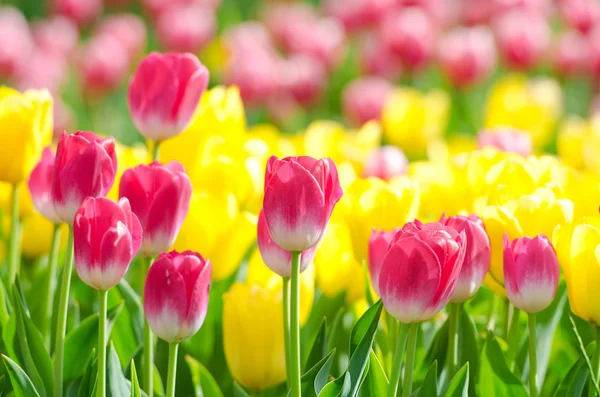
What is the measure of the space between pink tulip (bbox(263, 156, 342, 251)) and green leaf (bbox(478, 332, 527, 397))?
301 millimetres

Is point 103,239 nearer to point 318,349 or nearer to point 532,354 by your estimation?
point 318,349

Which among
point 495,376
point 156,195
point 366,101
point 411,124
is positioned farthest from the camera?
point 366,101

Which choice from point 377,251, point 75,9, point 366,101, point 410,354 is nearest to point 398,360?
point 410,354

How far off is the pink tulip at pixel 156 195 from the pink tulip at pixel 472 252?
1.00 feet

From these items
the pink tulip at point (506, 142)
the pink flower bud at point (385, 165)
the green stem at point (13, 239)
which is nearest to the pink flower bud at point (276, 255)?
the green stem at point (13, 239)

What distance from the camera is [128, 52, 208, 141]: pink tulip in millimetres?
1277

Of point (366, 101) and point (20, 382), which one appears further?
point (366, 101)

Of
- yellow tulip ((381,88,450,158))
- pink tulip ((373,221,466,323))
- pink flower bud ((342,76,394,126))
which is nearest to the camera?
A: pink tulip ((373,221,466,323))

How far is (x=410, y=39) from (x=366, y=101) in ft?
1.44

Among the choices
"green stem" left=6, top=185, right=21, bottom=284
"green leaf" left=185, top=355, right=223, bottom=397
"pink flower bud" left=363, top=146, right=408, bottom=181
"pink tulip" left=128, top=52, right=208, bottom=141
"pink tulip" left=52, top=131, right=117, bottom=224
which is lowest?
"green leaf" left=185, top=355, right=223, bottom=397

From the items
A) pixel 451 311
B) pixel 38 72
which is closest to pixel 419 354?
pixel 451 311

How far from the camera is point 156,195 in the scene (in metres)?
1.03

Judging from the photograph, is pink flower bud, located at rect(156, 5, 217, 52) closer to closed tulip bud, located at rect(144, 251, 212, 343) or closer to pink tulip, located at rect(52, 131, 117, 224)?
pink tulip, located at rect(52, 131, 117, 224)

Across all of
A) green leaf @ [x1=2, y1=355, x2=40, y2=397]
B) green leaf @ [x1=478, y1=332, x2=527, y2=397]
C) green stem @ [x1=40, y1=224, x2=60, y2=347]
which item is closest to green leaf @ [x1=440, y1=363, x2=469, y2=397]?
green leaf @ [x1=478, y1=332, x2=527, y2=397]
